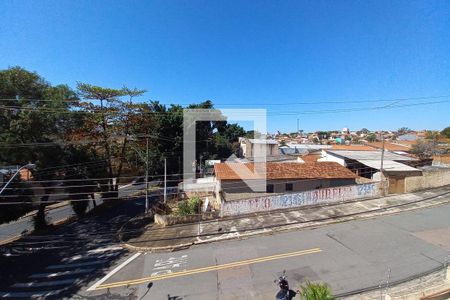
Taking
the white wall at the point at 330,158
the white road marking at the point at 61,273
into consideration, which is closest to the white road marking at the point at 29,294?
the white road marking at the point at 61,273

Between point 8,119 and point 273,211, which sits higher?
point 8,119

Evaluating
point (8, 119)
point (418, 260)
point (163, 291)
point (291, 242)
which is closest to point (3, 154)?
point (8, 119)

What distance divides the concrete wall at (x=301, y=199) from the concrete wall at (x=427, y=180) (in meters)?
3.43

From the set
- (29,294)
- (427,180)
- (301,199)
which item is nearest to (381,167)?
(427,180)

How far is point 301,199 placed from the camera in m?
21.2

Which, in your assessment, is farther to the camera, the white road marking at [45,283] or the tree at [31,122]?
the tree at [31,122]

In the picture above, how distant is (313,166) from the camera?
2466cm

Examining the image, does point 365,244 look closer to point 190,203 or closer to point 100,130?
point 190,203

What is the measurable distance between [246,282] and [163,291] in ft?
11.1

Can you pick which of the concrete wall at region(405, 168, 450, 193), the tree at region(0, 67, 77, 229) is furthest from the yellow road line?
the concrete wall at region(405, 168, 450, 193)

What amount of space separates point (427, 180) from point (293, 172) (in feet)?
43.5

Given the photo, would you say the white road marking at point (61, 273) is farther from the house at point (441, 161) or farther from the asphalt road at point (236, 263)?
the house at point (441, 161)

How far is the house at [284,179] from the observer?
21688mm

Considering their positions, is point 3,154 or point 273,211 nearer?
point 3,154
